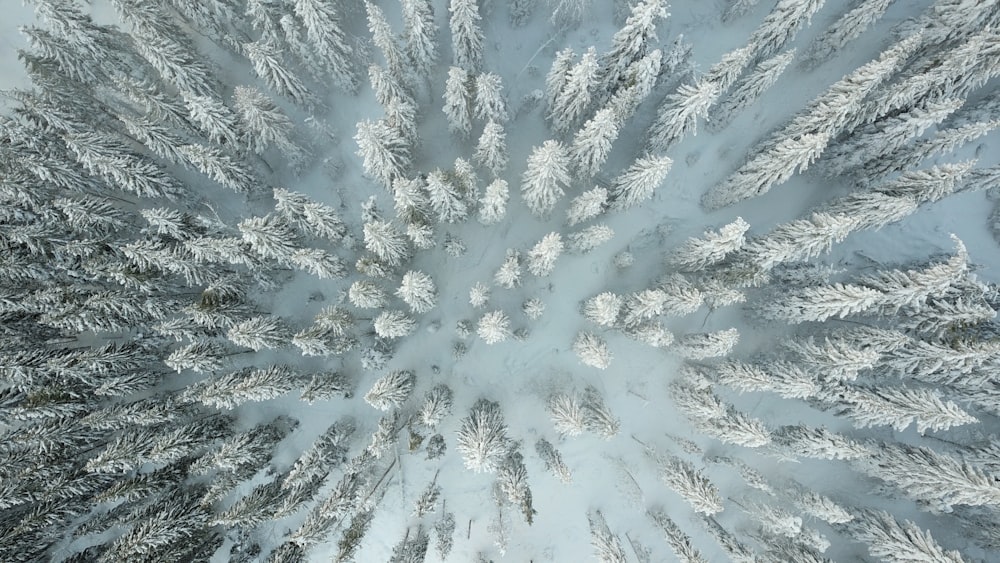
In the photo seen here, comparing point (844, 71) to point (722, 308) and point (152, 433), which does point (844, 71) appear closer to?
point (722, 308)

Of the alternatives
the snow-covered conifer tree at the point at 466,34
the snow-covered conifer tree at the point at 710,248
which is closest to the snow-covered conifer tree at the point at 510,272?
the snow-covered conifer tree at the point at 710,248

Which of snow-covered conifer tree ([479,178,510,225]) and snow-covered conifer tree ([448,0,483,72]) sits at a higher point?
snow-covered conifer tree ([448,0,483,72])

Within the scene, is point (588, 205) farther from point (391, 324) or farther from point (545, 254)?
point (391, 324)

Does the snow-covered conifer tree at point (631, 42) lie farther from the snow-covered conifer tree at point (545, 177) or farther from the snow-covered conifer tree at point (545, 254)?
the snow-covered conifer tree at point (545, 254)

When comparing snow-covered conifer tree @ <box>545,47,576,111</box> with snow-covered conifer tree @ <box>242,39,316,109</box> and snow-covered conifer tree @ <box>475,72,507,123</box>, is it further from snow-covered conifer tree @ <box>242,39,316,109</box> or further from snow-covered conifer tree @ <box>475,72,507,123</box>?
snow-covered conifer tree @ <box>242,39,316,109</box>

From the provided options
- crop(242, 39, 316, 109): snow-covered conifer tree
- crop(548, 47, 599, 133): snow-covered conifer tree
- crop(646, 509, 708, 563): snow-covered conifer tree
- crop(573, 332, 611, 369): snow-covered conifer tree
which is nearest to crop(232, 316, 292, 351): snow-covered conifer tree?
crop(242, 39, 316, 109): snow-covered conifer tree

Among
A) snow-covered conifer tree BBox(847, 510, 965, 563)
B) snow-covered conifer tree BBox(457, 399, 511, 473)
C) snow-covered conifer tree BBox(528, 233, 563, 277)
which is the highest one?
snow-covered conifer tree BBox(528, 233, 563, 277)
